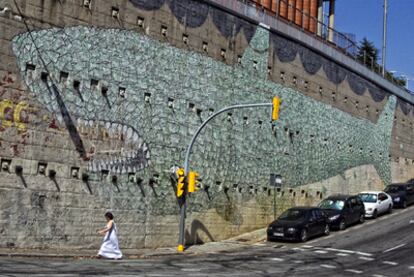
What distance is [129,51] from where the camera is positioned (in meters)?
23.8

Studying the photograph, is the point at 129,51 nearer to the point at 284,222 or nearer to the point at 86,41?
the point at 86,41

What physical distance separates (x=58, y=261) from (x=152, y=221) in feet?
23.2

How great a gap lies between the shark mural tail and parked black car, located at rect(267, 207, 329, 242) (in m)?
18.9

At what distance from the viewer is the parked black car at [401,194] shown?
3881cm

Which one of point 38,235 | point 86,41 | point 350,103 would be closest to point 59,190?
point 38,235

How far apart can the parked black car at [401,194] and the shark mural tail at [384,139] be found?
183 inches

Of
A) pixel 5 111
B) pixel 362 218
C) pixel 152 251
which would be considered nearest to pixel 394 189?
pixel 362 218

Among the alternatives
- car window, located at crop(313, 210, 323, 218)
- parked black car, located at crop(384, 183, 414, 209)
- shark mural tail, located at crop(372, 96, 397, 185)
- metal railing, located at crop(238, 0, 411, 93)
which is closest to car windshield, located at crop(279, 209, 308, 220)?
car window, located at crop(313, 210, 323, 218)

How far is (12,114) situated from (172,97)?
768cm

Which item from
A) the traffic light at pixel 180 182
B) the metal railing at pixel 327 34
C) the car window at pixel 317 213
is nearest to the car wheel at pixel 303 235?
the car window at pixel 317 213

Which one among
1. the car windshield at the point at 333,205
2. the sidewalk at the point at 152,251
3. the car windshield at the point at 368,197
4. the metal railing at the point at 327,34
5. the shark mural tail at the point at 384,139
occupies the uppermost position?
the metal railing at the point at 327,34

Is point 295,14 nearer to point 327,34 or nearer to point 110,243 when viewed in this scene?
point 327,34

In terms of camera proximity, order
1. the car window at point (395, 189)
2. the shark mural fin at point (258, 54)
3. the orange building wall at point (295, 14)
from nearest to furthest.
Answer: the shark mural fin at point (258, 54) → the orange building wall at point (295, 14) → the car window at point (395, 189)

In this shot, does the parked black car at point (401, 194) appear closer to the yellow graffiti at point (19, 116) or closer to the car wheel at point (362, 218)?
the car wheel at point (362, 218)
